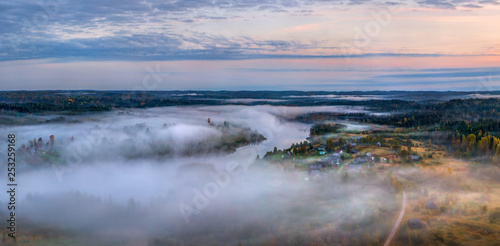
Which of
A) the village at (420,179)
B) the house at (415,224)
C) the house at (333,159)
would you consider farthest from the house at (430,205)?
the house at (333,159)

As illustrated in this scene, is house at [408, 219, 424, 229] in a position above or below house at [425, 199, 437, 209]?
below

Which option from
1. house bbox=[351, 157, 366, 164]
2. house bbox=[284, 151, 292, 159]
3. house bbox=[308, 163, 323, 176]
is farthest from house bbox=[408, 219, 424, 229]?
house bbox=[284, 151, 292, 159]

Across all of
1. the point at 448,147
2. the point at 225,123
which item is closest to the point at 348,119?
the point at 225,123

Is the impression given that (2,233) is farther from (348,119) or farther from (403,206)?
(348,119)

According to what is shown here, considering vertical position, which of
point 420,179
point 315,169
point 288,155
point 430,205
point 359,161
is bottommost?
point 288,155

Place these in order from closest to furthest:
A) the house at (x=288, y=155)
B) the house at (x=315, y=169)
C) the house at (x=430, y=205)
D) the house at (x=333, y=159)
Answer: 1. the house at (x=430, y=205)
2. the house at (x=315, y=169)
3. the house at (x=333, y=159)
4. the house at (x=288, y=155)

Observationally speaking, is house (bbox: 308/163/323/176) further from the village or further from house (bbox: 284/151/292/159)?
house (bbox: 284/151/292/159)

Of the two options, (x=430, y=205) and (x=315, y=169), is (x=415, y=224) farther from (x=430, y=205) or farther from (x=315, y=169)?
(x=315, y=169)

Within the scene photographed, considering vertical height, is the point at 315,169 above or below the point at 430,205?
above

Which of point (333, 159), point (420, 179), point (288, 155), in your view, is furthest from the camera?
point (288, 155)

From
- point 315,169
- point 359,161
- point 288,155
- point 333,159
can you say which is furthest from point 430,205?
point 288,155

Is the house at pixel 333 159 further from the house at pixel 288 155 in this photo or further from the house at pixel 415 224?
the house at pixel 415 224
